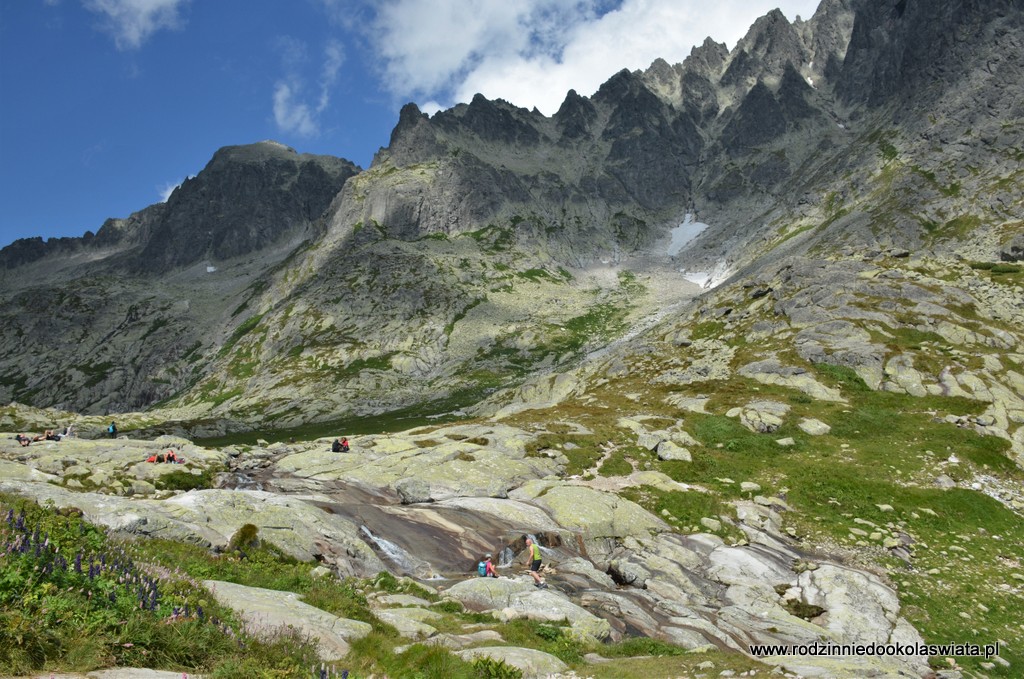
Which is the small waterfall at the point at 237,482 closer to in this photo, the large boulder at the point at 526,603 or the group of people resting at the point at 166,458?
the group of people resting at the point at 166,458

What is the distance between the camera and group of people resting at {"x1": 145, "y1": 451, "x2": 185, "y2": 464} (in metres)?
33.3

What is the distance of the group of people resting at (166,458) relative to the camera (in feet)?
109

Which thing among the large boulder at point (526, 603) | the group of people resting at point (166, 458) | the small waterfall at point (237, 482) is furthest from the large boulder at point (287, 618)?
the group of people resting at point (166, 458)

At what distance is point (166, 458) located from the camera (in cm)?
3378

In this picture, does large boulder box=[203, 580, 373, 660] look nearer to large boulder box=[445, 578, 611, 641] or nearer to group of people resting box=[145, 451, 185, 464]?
large boulder box=[445, 578, 611, 641]

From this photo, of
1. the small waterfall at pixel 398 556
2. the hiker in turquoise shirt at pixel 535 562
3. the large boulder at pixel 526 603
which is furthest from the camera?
the small waterfall at pixel 398 556

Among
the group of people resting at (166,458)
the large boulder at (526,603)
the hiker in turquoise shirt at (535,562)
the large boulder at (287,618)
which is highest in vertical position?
the group of people resting at (166,458)

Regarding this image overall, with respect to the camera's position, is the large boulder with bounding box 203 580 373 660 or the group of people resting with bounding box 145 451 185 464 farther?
the group of people resting with bounding box 145 451 185 464

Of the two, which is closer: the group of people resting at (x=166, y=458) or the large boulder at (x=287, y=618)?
the large boulder at (x=287, y=618)

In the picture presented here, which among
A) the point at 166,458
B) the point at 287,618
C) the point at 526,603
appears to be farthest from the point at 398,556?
the point at 166,458

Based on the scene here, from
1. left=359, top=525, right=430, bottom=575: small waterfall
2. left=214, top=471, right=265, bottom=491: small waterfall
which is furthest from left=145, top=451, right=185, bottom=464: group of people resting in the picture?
left=359, top=525, right=430, bottom=575: small waterfall

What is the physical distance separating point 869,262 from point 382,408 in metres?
118

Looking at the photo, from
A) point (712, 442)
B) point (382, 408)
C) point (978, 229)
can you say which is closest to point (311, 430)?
point (382, 408)

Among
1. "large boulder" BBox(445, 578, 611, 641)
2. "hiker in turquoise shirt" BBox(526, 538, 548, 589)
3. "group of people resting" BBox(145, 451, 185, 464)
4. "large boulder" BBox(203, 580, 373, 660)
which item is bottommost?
"hiker in turquoise shirt" BBox(526, 538, 548, 589)
